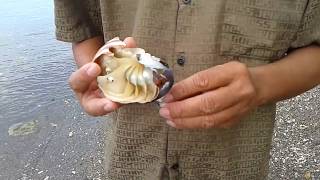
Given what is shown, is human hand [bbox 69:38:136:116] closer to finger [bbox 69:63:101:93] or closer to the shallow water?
finger [bbox 69:63:101:93]

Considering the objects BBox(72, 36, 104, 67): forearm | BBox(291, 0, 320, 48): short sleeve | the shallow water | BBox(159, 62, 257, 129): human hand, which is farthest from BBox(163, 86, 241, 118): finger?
the shallow water

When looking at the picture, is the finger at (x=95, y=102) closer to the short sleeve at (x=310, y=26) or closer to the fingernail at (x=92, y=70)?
the fingernail at (x=92, y=70)

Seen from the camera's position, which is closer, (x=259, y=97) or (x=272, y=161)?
(x=259, y=97)

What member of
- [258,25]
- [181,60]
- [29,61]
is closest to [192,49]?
[181,60]

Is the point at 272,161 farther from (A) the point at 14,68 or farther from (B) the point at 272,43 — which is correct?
(A) the point at 14,68

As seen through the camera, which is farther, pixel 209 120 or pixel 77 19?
pixel 77 19

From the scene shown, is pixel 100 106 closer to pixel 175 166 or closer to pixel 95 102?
pixel 95 102

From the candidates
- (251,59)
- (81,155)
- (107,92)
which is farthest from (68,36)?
(81,155)
